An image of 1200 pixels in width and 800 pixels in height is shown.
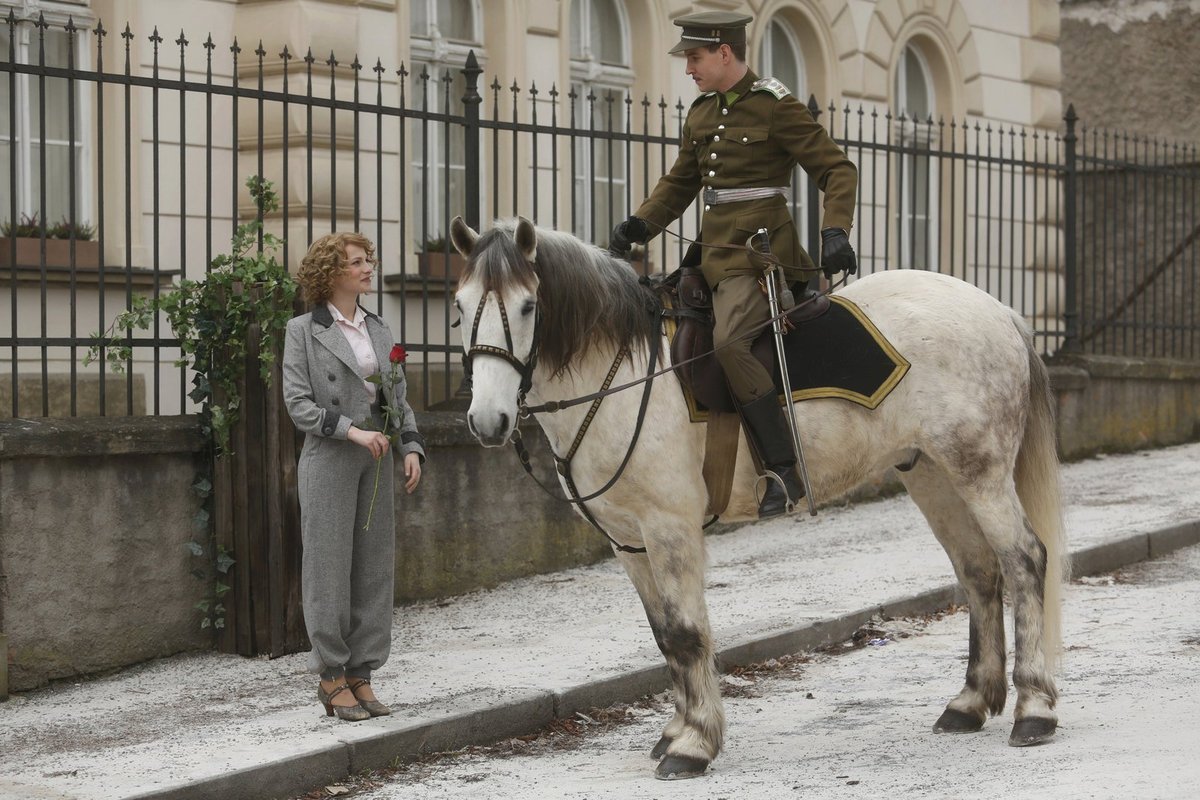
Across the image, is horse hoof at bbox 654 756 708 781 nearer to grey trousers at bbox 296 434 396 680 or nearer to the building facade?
grey trousers at bbox 296 434 396 680

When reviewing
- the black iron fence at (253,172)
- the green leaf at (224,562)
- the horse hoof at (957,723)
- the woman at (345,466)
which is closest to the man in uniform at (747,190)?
the horse hoof at (957,723)

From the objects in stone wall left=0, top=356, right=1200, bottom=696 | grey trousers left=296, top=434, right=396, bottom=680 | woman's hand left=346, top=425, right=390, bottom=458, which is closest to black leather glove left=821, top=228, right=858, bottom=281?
woman's hand left=346, top=425, right=390, bottom=458

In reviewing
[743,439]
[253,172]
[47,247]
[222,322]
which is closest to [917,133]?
[253,172]

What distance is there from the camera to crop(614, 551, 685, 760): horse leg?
19.6ft

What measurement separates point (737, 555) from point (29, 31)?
553 centimetres

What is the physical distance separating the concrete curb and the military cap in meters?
2.64

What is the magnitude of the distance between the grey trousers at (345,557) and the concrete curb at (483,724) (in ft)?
1.47

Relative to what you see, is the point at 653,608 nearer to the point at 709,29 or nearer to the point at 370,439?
the point at 370,439

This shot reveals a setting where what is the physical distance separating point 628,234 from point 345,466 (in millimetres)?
1438

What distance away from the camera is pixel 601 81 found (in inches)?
555

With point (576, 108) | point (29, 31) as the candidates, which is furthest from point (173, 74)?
point (576, 108)

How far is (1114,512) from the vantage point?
11492mm

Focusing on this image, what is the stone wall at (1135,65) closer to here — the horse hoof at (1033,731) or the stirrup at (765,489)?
the stirrup at (765,489)

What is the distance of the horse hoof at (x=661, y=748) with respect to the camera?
6.01 meters
